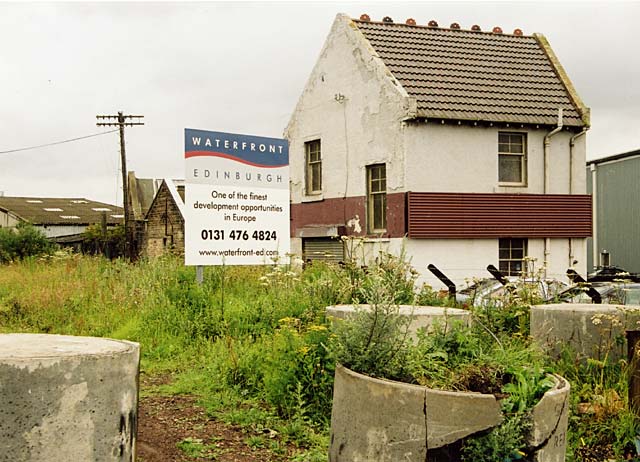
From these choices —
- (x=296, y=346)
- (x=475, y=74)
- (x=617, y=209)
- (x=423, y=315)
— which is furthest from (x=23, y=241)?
(x=423, y=315)

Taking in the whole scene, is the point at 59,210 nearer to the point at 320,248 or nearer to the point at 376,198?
the point at 320,248

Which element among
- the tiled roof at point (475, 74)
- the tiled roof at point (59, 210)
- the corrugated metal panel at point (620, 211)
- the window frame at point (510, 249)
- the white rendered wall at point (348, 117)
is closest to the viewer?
the white rendered wall at point (348, 117)

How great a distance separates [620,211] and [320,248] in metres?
14.4

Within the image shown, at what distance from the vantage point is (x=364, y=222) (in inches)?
883

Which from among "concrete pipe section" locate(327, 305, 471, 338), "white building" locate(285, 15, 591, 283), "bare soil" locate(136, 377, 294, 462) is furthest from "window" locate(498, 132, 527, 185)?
"bare soil" locate(136, 377, 294, 462)

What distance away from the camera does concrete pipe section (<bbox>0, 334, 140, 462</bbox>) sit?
14.5 ft

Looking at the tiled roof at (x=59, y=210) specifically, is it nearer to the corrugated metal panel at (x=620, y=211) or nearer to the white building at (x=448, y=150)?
the corrugated metal panel at (x=620, y=211)

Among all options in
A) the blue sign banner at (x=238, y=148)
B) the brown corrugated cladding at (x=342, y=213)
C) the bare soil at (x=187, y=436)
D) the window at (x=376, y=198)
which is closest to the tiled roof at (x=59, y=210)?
the brown corrugated cladding at (x=342, y=213)

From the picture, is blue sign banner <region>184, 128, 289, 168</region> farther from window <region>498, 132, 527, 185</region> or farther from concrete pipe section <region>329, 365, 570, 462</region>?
window <region>498, 132, 527, 185</region>

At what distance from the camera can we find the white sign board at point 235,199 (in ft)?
41.9

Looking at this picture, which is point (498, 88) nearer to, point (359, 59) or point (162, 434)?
point (359, 59)

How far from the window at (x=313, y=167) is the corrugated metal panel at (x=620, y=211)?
45.4 ft

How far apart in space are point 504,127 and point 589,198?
3.38 m

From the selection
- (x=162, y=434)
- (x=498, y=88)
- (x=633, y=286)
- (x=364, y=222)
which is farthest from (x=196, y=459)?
(x=498, y=88)
